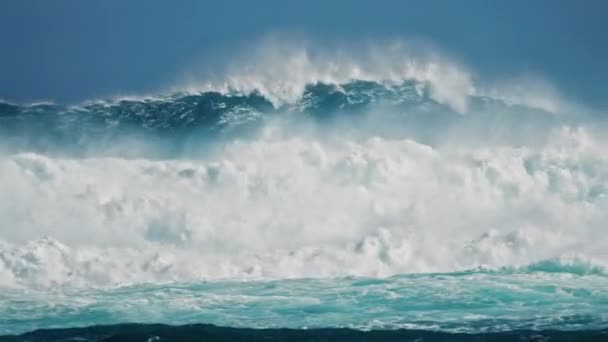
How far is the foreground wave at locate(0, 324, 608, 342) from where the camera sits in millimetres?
101312

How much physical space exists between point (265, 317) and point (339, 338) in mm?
19537

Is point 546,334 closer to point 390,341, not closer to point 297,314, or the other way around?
point 390,341

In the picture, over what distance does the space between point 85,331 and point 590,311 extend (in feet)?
246

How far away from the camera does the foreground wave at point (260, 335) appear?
332 feet

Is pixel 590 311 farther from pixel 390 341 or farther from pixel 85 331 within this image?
pixel 85 331

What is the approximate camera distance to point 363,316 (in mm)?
119125

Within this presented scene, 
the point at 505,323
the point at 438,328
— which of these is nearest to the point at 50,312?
the point at 438,328

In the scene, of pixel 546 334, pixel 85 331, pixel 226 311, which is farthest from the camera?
pixel 226 311

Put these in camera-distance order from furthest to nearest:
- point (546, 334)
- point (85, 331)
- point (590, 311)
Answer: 1. point (590, 311)
2. point (85, 331)
3. point (546, 334)

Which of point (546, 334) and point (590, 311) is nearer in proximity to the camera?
point (546, 334)

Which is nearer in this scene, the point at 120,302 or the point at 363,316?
the point at 363,316

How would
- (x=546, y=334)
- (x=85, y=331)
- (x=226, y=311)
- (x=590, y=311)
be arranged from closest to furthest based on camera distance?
(x=546, y=334) < (x=85, y=331) < (x=590, y=311) < (x=226, y=311)

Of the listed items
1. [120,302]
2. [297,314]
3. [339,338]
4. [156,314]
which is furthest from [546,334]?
[120,302]

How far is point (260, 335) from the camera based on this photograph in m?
105
